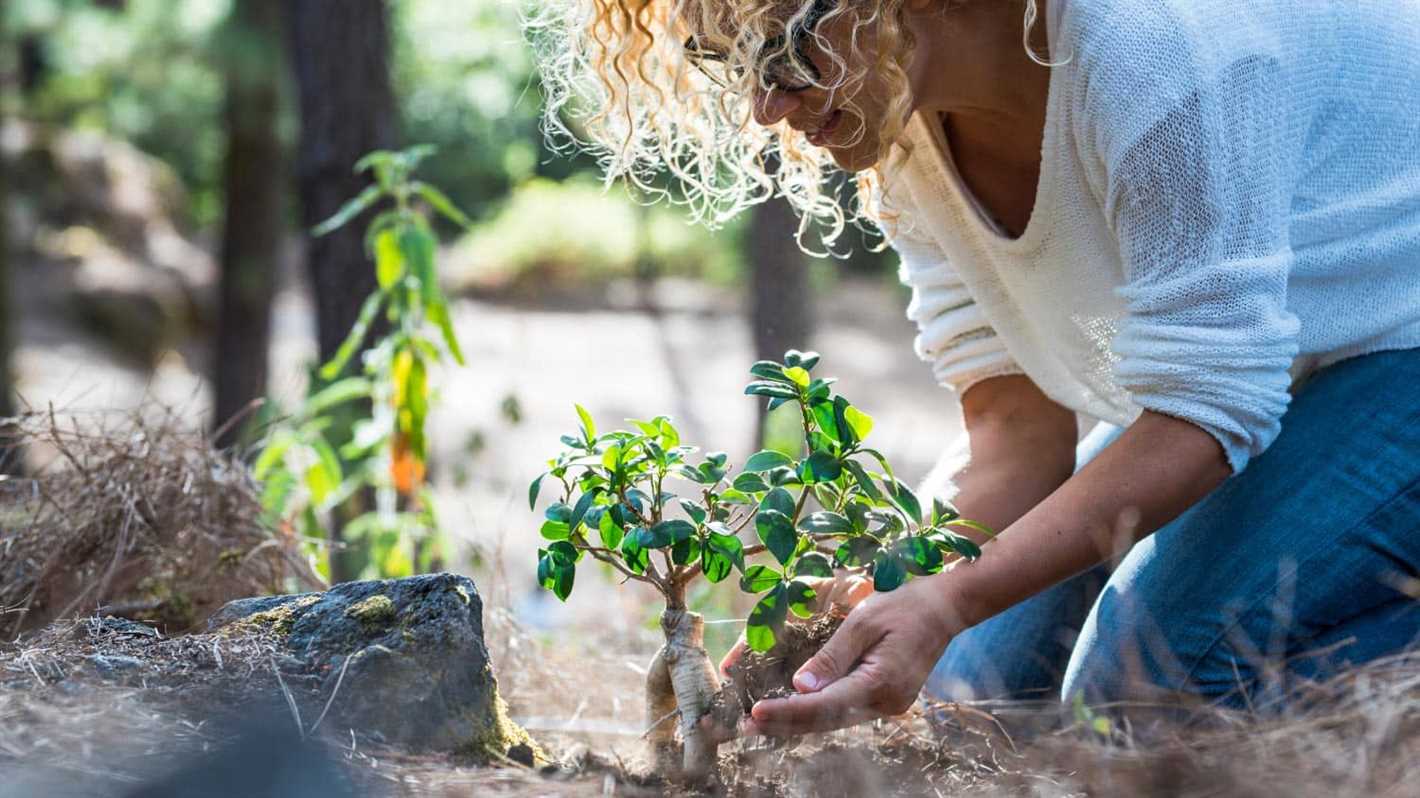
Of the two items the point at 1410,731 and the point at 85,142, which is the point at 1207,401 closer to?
the point at 1410,731

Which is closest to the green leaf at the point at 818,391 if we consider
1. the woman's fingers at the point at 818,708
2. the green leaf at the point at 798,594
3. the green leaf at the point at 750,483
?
the green leaf at the point at 750,483

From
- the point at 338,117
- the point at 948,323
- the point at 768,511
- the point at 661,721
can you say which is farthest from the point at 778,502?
the point at 338,117

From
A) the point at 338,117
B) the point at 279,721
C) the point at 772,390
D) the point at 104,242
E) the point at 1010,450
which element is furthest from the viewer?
the point at 104,242

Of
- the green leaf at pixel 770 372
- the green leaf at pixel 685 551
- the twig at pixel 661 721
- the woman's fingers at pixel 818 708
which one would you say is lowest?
the twig at pixel 661 721

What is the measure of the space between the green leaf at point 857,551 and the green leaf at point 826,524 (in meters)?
0.02

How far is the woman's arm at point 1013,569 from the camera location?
152 cm

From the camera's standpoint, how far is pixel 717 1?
1670 mm

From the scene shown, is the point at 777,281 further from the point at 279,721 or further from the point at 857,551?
the point at 279,721

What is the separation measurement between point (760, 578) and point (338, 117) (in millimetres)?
2687

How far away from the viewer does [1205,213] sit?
1576mm

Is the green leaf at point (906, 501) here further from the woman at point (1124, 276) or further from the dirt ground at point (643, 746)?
the dirt ground at point (643, 746)

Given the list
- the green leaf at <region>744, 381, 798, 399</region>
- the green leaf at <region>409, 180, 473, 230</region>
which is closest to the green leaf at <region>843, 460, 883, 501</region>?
the green leaf at <region>744, 381, 798, 399</region>

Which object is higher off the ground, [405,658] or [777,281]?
[777,281]

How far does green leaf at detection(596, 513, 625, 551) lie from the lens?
5.30ft
